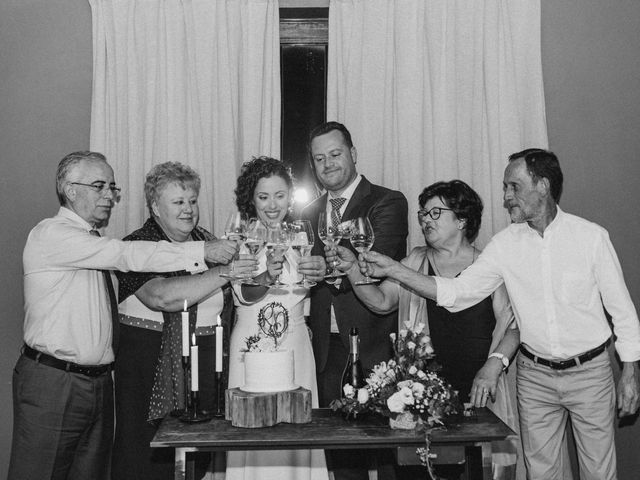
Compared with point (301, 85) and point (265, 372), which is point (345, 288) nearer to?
point (265, 372)

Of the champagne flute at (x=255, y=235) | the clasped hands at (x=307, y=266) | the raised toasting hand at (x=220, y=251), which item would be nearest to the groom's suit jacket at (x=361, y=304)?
the clasped hands at (x=307, y=266)

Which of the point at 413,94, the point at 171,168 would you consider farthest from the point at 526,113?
the point at 171,168

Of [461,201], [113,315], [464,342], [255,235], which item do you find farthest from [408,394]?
[113,315]

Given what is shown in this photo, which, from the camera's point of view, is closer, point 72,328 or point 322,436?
point 322,436

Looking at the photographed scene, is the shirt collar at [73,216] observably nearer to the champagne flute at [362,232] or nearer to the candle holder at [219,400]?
the candle holder at [219,400]

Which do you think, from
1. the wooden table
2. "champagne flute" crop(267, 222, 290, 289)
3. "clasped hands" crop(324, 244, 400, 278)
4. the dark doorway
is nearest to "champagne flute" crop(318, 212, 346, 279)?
"clasped hands" crop(324, 244, 400, 278)

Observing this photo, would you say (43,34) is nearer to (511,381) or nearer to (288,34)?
(288,34)

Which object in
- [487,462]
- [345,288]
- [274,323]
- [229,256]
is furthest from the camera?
[345,288]

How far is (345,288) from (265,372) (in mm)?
1009

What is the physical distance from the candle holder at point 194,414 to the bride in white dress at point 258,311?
497mm

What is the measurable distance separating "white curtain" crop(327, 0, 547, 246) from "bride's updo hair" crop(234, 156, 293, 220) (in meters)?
0.90

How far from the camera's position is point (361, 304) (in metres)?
3.57

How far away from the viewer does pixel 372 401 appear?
266cm

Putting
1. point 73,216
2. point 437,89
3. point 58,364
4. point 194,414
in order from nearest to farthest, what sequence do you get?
point 194,414, point 58,364, point 73,216, point 437,89
